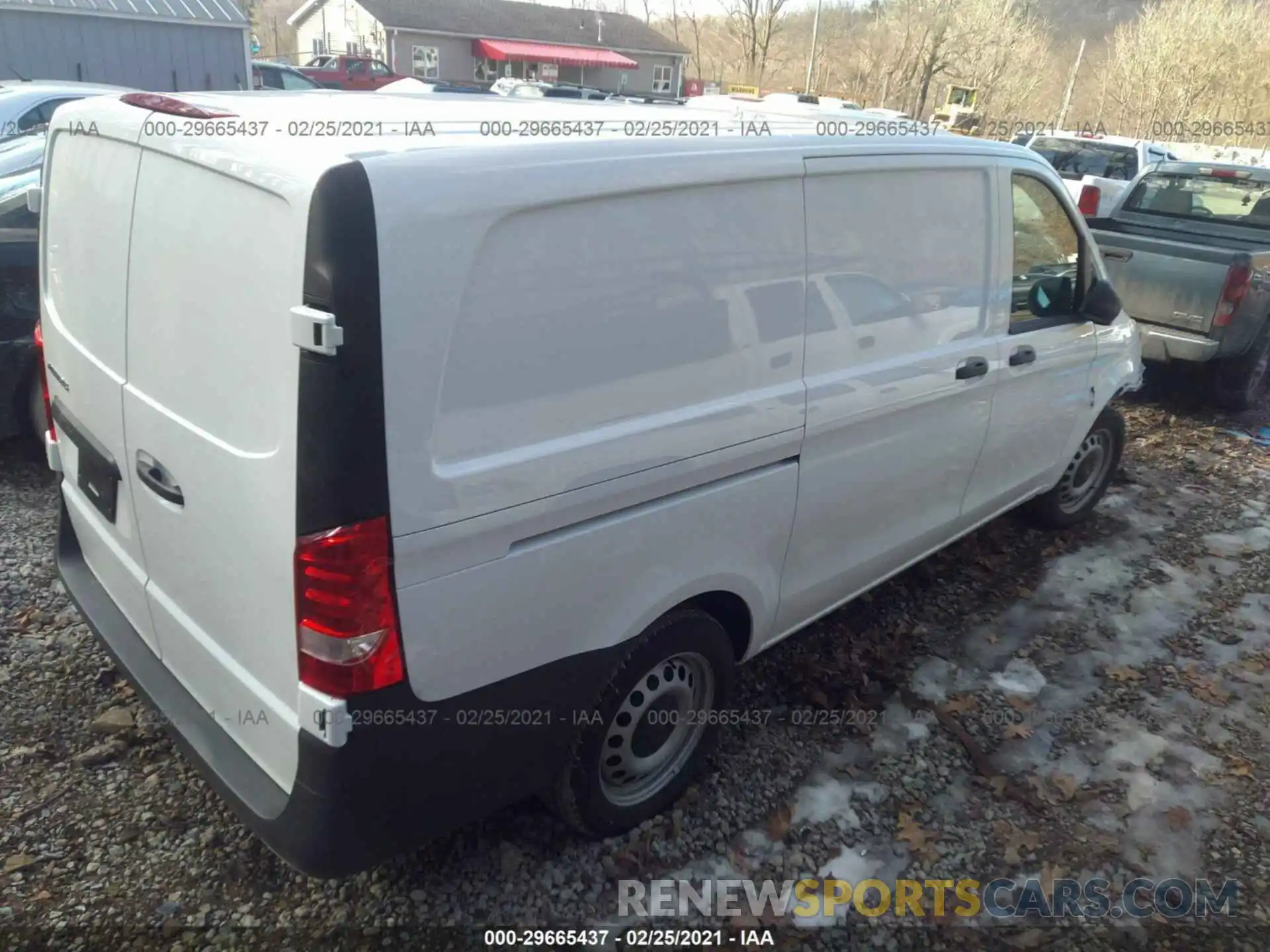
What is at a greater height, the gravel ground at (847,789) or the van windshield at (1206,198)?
the van windshield at (1206,198)

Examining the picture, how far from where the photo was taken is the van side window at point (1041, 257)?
12.0ft

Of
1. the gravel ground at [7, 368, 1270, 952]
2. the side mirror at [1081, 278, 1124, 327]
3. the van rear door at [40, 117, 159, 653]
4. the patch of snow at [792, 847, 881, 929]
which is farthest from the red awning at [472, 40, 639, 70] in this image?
the patch of snow at [792, 847, 881, 929]

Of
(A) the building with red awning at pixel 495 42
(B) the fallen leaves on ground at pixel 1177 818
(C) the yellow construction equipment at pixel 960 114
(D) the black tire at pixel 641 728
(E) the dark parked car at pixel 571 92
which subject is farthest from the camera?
(A) the building with red awning at pixel 495 42

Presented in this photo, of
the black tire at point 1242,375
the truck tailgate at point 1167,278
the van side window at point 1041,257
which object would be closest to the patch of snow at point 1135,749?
the van side window at point 1041,257

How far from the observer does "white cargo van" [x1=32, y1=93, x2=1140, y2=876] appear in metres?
1.78

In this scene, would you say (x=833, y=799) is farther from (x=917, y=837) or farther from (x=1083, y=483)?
(x=1083, y=483)

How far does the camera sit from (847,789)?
3070 millimetres

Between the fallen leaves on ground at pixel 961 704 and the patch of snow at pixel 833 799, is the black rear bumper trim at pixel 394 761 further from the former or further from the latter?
the fallen leaves on ground at pixel 961 704

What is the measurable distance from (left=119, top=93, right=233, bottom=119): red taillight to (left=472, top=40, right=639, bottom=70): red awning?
4383 cm

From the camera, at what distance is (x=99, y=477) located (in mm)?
2484

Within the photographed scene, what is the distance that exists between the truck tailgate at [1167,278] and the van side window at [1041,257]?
2.91 m

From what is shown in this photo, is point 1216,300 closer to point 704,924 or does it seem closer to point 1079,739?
A: point 1079,739

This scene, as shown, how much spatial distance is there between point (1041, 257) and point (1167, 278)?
3735mm

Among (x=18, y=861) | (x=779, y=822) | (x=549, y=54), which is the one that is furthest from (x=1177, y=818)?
(x=549, y=54)
